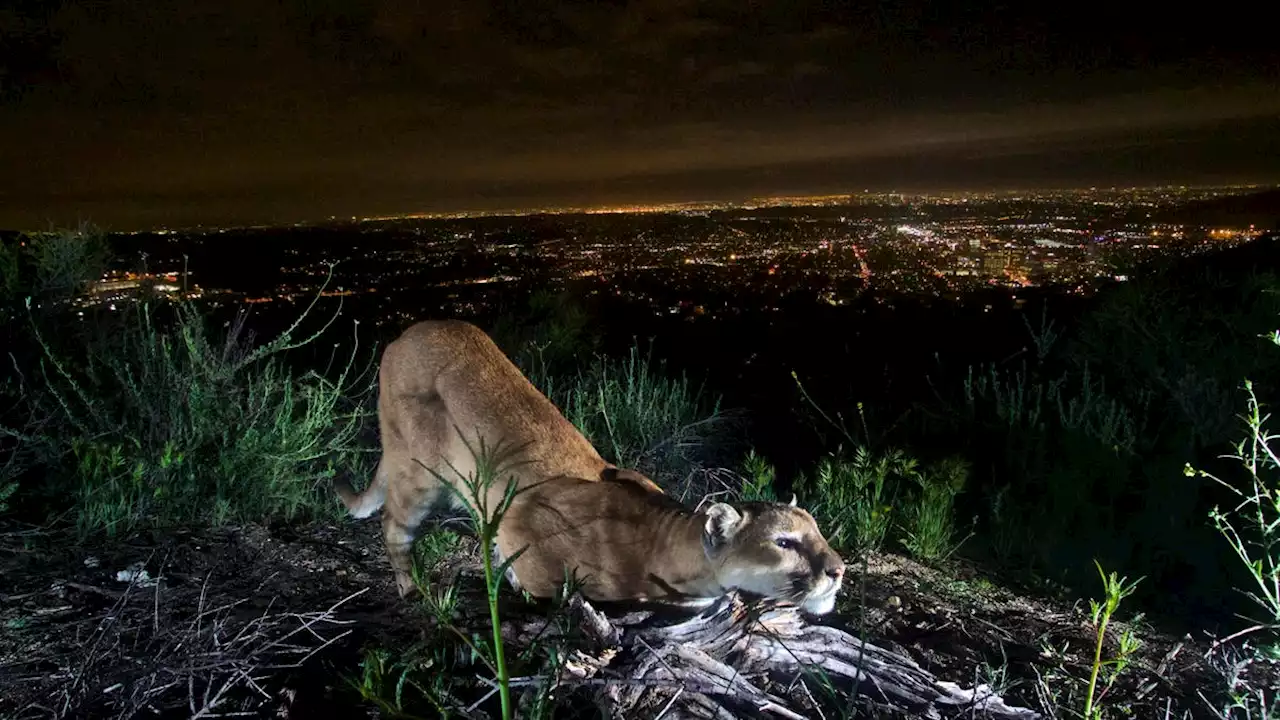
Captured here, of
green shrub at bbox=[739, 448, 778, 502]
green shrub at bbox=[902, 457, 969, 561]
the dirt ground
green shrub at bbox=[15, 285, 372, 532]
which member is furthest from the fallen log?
green shrub at bbox=[15, 285, 372, 532]

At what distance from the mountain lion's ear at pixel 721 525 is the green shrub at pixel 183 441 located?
235 cm

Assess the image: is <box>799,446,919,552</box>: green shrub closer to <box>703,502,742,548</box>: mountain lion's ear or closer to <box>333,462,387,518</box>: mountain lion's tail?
<box>703,502,742,548</box>: mountain lion's ear

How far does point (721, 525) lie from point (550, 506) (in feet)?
3.07

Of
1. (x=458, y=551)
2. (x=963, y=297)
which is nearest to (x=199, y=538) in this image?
(x=458, y=551)

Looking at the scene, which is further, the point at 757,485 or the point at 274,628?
the point at 757,485

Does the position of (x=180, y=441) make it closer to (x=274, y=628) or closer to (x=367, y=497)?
(x=367, y=497)

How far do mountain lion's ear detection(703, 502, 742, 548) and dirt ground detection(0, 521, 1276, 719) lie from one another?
64cm

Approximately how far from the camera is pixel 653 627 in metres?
3.11

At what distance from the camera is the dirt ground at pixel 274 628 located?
2775 mm

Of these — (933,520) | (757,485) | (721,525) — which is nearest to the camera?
(721,525)

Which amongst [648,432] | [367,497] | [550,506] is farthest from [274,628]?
[648,432]

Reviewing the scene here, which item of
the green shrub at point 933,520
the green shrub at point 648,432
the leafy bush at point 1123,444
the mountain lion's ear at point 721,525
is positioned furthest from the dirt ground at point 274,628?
the green shrub at point 648,432

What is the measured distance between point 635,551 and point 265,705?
1564mm

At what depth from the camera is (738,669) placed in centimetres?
291
